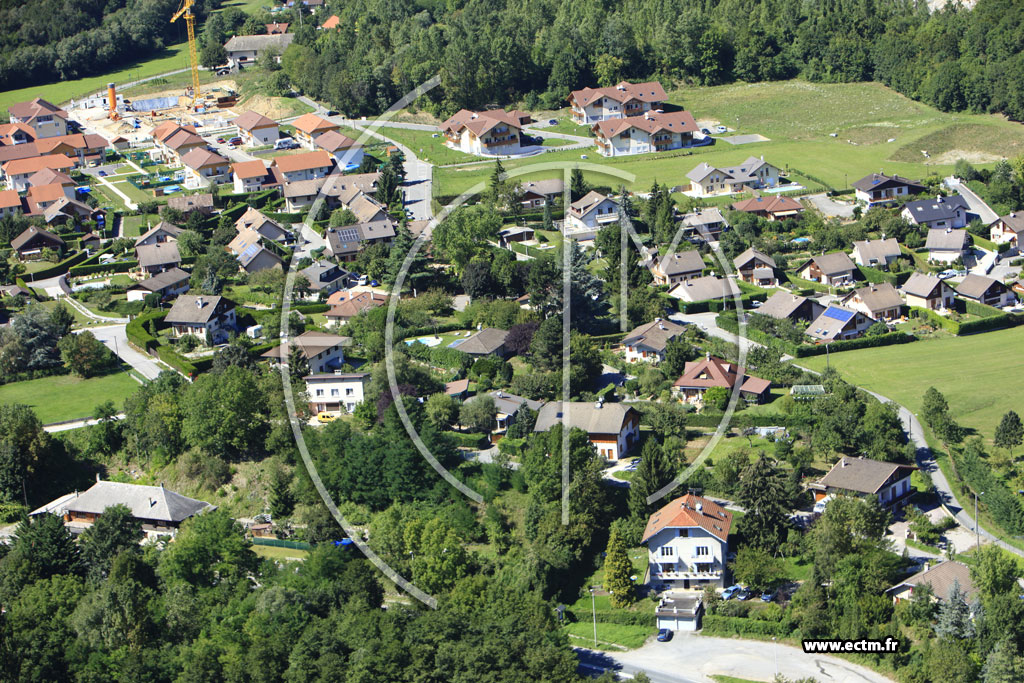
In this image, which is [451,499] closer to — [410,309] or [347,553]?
[347,553]

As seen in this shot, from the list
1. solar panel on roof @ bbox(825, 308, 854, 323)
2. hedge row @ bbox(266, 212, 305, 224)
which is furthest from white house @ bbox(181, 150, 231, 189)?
solar panel on roof @ bbox(825, 308, 854, 323)

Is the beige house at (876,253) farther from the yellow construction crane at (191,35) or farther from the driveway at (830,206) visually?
the yellow construction crane at (191,35)

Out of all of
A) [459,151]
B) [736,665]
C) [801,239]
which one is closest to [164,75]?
[459,151]

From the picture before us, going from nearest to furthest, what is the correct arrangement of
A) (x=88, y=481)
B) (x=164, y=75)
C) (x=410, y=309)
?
(x=88, y=481) → (x=410, y=309) → (x=164, y=75)

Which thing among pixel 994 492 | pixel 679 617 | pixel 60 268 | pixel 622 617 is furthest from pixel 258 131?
pixel 994 492

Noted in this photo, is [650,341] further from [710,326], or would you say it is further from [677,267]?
[677,267]
